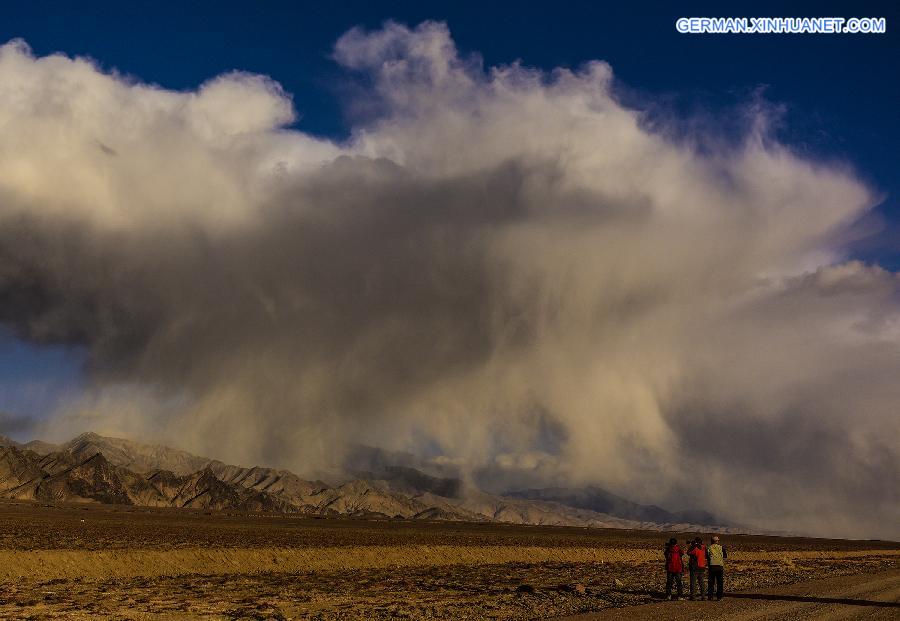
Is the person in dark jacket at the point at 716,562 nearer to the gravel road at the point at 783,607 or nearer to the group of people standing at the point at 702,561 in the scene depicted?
the group of people standing at the point at 702,561

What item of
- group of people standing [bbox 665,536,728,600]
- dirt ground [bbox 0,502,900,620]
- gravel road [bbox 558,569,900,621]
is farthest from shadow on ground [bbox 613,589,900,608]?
group of people standing [bbox 665,536,728,600]

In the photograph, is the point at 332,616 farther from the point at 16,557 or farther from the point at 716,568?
the point at 16,557

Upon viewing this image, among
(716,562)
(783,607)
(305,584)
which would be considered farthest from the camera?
(305,584)

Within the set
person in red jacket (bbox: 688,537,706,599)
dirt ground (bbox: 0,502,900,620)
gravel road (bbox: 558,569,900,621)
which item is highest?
person in red jacket (bbox: 688,537,706,599)

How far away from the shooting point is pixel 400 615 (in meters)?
32.5

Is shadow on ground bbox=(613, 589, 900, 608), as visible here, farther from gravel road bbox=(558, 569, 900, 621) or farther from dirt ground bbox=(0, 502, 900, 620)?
dirt ground bbox=(0, 502, 900, 620)

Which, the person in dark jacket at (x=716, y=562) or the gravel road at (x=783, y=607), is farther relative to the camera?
the person in dark jacket at (x=716, y=562)

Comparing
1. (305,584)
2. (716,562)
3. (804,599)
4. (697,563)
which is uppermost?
(716,562)

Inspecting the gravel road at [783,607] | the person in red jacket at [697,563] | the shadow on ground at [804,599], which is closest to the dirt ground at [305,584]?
the shadow on ground at [804,599]

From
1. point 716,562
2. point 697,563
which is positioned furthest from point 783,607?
point 697,563

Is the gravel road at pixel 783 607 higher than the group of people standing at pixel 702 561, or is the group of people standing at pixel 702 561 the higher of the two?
the group of people standing at pixel 702 561

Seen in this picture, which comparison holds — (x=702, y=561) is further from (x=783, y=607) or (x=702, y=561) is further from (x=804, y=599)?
(x=804, y=599)

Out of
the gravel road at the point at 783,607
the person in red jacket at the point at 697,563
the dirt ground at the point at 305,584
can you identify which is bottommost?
the dirt ground at the point at 305,584

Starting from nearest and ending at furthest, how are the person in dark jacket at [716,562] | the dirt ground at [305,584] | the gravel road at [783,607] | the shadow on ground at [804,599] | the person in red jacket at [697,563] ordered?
1. the gravel road at [783,607]
2. the dirt ground at [305,584]
3. the shadow on ground at [804,599]
4. the person in dark jacket at [716,562]
5. the person in red jacket at [697,563]
